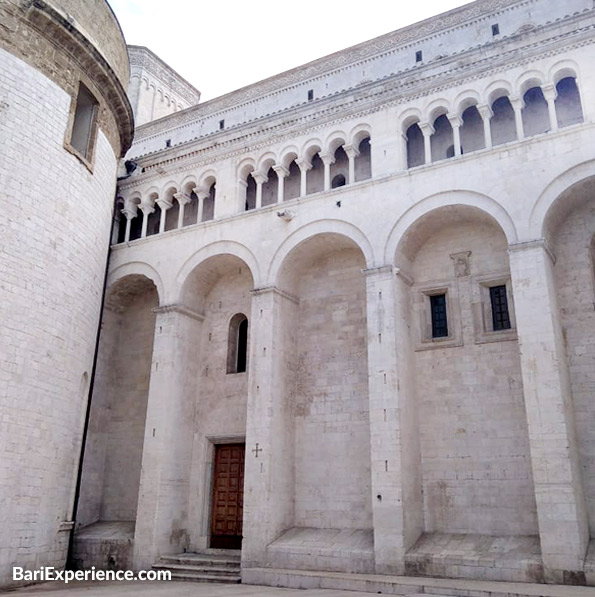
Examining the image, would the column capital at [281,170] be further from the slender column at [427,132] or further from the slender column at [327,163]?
the slender column at [427,132]

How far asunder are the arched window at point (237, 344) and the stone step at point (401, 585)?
5306 mm

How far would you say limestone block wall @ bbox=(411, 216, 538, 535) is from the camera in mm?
11883

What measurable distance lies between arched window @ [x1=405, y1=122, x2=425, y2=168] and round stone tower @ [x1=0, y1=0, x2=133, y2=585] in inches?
299

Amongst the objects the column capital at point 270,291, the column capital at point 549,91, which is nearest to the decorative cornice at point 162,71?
the column capital at point 270,291

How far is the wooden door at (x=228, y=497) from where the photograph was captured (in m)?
14.7

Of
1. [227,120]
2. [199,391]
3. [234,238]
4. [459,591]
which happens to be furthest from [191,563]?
[227,120]

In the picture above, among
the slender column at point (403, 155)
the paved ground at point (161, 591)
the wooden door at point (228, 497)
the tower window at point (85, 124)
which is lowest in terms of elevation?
the paved ground at point (161, 591)

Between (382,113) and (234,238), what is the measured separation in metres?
4.75

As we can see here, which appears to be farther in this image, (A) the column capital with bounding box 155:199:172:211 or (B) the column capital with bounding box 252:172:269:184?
(A) the column capital with bounding box 155:199:172:211

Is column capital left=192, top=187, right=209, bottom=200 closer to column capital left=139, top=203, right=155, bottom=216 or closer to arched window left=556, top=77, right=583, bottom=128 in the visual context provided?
column capital left=139, top=203, right=155, bottom=216

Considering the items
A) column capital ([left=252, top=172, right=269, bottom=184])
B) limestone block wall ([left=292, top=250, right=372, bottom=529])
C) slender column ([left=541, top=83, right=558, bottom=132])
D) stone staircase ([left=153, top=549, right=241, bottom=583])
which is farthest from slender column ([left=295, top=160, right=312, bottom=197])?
stone staircase ([left=153, top=549, right=241, bottom=583])

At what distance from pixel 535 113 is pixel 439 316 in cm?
489

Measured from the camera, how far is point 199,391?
53.4ft

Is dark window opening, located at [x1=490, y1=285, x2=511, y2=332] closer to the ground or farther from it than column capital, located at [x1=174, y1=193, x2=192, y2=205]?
closer to the ground
